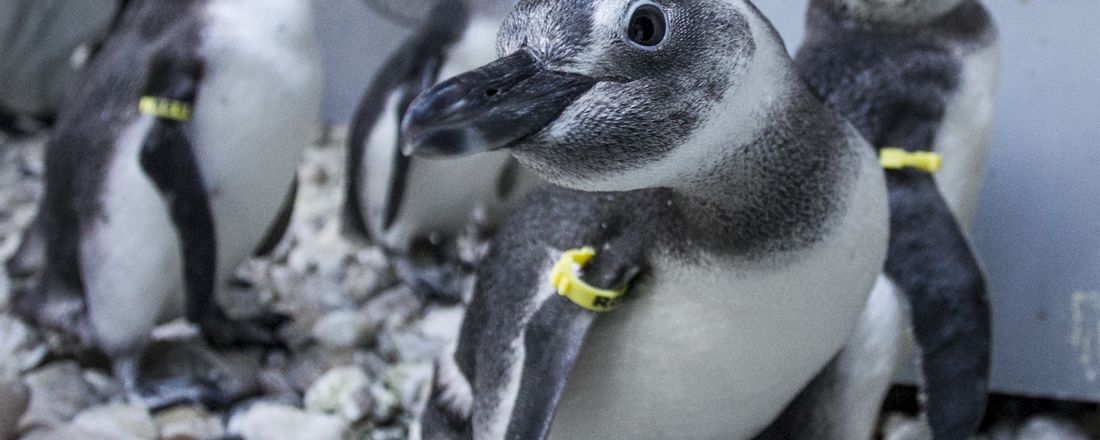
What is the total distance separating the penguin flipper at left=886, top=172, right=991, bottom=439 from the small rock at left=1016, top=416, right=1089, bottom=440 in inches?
18.4

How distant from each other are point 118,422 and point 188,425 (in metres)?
0.11

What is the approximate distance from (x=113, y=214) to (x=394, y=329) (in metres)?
0.58

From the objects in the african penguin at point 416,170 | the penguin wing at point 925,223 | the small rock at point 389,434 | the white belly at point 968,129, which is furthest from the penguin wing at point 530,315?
the african penguin at point 416,170

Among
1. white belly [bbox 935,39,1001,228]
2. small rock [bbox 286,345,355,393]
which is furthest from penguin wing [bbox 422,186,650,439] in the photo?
small rock [bbox 286,345,355,393]

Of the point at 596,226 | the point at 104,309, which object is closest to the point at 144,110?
the point at 104,309

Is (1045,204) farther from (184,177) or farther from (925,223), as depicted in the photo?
(184,177)

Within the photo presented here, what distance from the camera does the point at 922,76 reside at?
56.9 inches

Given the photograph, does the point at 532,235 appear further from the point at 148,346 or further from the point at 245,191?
the point at 148,346

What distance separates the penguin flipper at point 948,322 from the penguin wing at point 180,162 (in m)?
1.24

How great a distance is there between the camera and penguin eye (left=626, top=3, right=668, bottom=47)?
2.41 feet

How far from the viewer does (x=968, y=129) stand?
150 cm

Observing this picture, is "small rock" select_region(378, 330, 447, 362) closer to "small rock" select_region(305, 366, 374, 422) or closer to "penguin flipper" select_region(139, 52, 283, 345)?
"small rock" select_region(305, 366, 374, 422)

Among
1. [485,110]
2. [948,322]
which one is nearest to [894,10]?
[948,322]

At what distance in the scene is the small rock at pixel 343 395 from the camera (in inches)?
73.4
